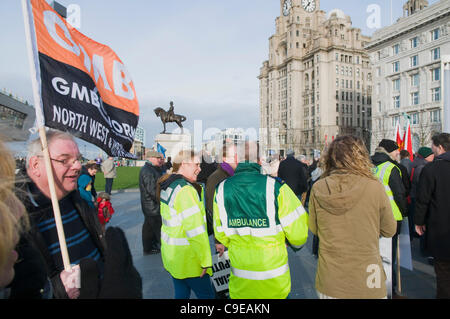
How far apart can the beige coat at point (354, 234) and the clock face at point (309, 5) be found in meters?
99.9

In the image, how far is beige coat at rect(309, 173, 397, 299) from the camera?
2262 millimetres

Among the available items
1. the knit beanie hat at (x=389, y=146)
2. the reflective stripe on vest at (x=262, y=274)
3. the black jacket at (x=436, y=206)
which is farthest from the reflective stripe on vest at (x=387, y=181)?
the reflective stripe on vest at (x=262, y=274)

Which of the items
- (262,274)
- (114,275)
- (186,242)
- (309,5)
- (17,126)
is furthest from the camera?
(309,5)

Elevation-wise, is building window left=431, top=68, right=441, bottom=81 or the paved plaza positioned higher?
building window left=431, top=68, right=441, bottom=81

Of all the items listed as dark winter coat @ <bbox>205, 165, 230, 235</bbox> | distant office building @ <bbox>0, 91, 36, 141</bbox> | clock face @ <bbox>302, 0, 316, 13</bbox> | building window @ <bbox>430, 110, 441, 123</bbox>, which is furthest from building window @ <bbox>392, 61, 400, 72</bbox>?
distant office building @ <bbox>0, 91, 36, 141</bbox>

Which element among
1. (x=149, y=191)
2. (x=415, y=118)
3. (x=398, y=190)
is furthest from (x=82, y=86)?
(x=415, y=118)

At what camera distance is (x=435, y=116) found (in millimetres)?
41781

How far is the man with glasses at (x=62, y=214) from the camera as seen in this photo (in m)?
1.60

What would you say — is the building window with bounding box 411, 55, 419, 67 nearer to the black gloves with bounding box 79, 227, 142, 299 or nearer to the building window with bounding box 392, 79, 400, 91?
the building window with bounding box 392, 79, 400, 91

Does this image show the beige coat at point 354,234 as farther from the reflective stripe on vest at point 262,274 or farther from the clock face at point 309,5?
the clock face at point 309,5

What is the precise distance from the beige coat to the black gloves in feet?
5.17

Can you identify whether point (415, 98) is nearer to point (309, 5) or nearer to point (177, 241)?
point (177, 241)

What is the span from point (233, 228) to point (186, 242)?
629 mm

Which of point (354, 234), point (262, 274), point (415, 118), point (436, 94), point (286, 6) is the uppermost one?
point (286, 6)
